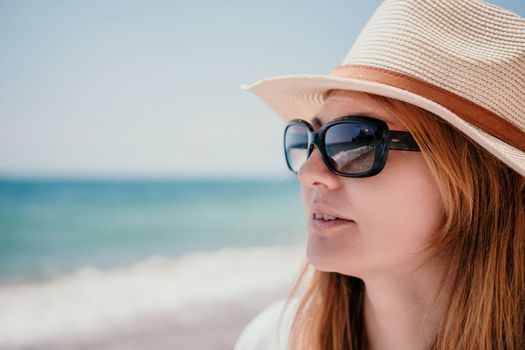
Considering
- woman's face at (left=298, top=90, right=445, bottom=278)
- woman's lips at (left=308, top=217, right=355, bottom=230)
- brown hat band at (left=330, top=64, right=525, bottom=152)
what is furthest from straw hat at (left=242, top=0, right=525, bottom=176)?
woman's lips at (left=308, top=217, right=355, bottom=230)

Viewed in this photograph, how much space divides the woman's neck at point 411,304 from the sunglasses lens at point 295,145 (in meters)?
0.61

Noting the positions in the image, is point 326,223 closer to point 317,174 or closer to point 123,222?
point 317,174

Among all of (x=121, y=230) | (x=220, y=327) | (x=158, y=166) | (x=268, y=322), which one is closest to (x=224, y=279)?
(x=220, y=327)

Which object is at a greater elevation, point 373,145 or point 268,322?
point 373,145

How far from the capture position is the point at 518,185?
1.63m

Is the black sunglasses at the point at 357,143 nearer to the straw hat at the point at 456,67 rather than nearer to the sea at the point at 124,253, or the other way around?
the straw hat at the point at 456,67

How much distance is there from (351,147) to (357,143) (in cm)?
3

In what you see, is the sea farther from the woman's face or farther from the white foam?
the woman's face

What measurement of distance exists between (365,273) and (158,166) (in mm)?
44761

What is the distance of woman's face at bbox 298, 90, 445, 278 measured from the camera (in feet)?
5.10

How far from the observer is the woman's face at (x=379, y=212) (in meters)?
1.56

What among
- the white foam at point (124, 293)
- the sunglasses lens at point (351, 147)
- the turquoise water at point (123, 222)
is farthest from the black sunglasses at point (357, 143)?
the turquoise water at point (123, 222)

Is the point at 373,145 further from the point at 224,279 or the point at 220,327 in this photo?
the point at 224,279

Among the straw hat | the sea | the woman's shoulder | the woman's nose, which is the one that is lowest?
the woman's shoulder
